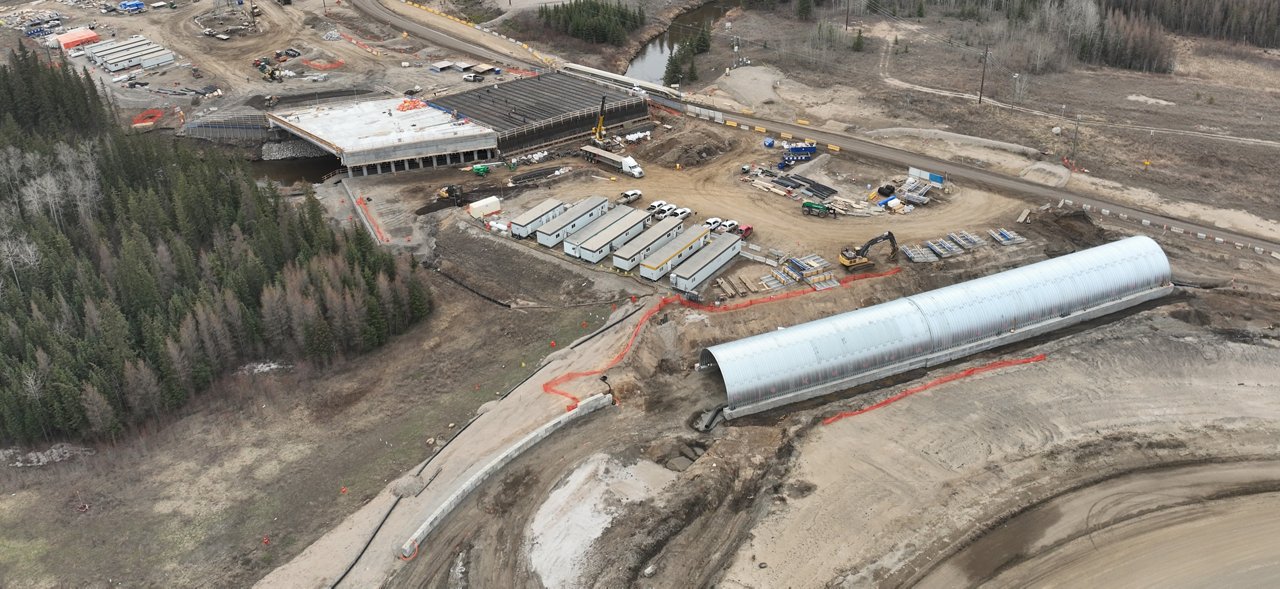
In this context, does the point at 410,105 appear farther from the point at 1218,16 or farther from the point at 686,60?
the point at 1218,16

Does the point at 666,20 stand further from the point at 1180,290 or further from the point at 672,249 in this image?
the point at 1180,290

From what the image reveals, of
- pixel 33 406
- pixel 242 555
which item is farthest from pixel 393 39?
pixel 242 555

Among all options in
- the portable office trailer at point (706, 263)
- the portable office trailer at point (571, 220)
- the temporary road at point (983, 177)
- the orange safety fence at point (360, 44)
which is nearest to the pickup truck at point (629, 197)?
the portable office trailer at point (571, 220)

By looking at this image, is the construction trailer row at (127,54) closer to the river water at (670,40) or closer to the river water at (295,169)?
the river water at (295,169)

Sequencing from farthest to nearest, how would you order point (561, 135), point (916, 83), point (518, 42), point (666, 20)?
1. point (666, 20)
2. point (518, 42)
3. point (916, 83)
4. point (561, 135)

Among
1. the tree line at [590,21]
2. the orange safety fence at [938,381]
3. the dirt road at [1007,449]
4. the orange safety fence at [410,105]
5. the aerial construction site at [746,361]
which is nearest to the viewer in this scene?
the dirt road at [1007,449]
